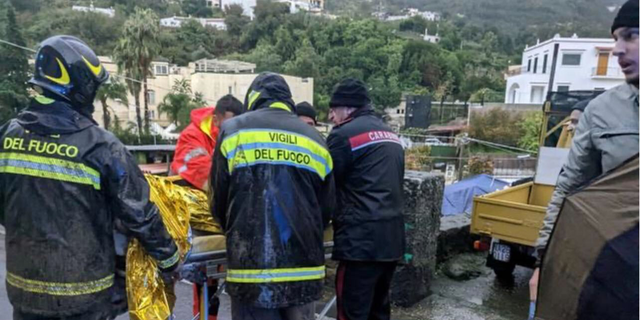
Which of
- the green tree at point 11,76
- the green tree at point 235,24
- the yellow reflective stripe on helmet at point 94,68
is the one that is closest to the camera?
the yellow reflective stripe on helmet at point 94,68

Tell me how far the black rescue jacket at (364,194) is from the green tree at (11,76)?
106 feet

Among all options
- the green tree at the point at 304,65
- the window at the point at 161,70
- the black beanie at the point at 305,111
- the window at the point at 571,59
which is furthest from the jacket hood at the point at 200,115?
the green tree at the point at 304,65

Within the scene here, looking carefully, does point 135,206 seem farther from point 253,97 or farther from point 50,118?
point 253,97

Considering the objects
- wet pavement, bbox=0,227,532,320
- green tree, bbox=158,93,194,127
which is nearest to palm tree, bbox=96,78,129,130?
green tree, bbox=158,93,194,127

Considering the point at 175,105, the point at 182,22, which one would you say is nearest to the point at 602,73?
the point at 175,105

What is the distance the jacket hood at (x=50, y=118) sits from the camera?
6.65 ft

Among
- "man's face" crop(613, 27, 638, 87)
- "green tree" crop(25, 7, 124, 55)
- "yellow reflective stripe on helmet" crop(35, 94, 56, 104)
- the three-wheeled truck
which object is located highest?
"green tree" crop(25, 7, 124, 55)

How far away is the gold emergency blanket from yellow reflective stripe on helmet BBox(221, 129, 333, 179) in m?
0.49

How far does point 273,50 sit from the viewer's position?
88750 mm

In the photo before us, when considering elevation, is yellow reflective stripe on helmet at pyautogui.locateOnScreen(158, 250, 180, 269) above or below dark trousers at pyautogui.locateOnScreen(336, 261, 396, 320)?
above

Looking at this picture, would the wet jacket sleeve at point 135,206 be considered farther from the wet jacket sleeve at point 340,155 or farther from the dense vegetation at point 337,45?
the dense vegetation at point 337,45

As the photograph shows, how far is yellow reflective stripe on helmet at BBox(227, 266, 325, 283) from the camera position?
230 cm

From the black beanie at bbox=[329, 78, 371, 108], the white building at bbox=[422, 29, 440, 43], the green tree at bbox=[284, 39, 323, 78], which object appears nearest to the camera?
the black beanie at bbox=[329, 78, 371, 108]

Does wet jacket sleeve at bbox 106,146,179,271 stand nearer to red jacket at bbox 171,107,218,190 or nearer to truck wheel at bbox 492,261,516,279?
red jacket at bbox 171,107,218,190
